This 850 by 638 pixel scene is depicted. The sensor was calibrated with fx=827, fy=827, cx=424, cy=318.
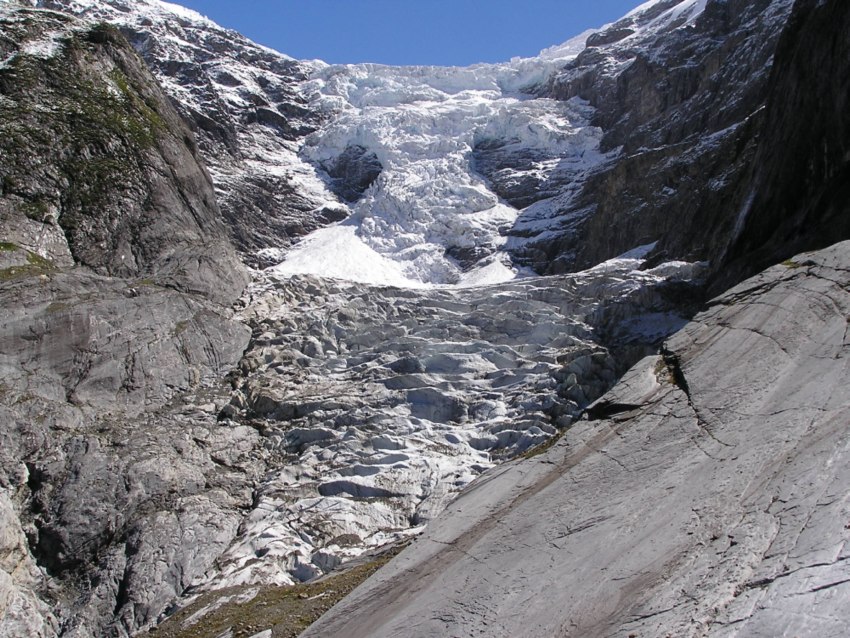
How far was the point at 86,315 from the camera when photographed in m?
40.2

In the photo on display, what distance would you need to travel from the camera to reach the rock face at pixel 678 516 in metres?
9.09

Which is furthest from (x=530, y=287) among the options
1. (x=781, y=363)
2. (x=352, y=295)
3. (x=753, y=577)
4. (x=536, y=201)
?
(x=753, y=577)

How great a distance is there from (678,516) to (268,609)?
1131cm

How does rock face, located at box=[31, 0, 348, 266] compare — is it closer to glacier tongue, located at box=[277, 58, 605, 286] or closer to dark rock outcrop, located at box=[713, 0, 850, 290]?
glacier tongue, located at box=[277, 58, 605, 286]

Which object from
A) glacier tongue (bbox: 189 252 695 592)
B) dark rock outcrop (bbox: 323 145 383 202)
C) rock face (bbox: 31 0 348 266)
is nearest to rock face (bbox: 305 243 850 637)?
glacier tongue (bbox: 189 252 695 592)

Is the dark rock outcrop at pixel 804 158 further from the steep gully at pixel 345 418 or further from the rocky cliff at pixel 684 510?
the rocky cliff at pixel 684 510

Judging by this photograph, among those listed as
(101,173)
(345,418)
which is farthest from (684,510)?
(101,173)

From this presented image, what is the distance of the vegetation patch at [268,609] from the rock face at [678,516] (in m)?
4.54

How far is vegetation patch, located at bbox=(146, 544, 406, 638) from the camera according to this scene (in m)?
16.6

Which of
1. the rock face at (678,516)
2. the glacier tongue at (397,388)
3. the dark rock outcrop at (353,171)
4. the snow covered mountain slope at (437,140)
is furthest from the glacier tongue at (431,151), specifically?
the rock face at (678,516)

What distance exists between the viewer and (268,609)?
61.8 feet

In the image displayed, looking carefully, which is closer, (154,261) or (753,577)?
(753,577)

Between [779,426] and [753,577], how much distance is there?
326cm

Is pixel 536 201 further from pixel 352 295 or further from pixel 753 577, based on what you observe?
pixel 753 577
